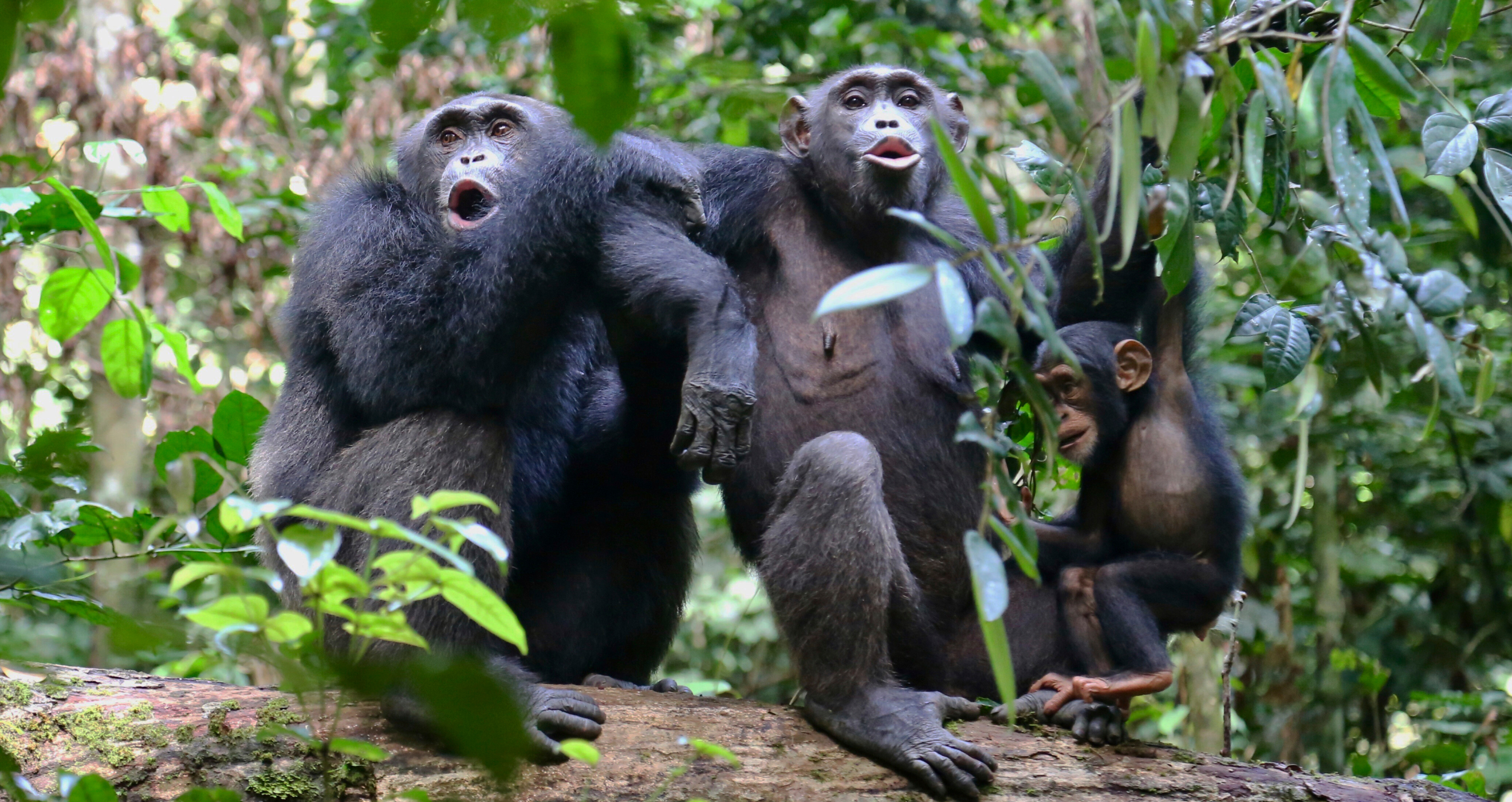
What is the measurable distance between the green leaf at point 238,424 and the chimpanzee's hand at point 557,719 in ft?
6.32

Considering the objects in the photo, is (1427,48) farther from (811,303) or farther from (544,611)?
(544,611)

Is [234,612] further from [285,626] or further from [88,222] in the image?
[88,222]

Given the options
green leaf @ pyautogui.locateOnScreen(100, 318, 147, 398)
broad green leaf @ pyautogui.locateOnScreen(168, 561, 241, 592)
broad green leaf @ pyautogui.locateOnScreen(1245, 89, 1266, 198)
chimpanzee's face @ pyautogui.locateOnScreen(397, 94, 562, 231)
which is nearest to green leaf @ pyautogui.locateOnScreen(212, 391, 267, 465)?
green leaf @ pyautogui.locateOnScreen(100, 318, 147, 398)

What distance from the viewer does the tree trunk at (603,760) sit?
3168mm

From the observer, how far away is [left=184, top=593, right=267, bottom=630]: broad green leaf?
189 cm

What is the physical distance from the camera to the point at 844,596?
349cm

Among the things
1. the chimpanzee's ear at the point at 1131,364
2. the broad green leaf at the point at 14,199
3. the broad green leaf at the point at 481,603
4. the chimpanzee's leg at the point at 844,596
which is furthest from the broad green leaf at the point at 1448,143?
the broad green leaf at the point at 14,199

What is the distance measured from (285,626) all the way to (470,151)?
2.79 meters

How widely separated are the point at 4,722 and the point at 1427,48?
4.09m

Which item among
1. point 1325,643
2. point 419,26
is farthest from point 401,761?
point 1325,643

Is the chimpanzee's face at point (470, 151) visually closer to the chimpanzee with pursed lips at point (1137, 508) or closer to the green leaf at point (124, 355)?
the green leaf at point (124, 355)

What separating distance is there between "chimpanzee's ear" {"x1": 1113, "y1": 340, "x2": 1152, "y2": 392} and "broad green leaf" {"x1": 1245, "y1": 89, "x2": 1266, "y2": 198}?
182cm

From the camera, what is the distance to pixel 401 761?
325 cm

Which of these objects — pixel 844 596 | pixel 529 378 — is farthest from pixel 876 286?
pixel 529 378
